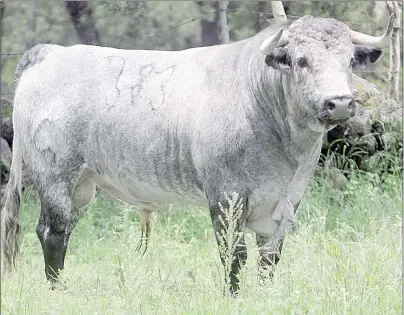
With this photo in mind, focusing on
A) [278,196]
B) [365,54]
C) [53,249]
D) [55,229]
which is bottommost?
[53,249]

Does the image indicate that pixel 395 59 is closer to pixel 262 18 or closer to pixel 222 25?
pixel 262 18

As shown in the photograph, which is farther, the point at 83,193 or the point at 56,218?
the point at 83,193

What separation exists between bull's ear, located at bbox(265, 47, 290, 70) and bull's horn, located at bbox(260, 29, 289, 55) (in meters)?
0.03

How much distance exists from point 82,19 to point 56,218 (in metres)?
4.15

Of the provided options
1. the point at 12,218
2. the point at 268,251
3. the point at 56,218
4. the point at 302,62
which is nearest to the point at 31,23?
the point at 12,218

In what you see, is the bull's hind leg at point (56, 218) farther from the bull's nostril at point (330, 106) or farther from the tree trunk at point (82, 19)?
the tree trunk at point (82, 19)

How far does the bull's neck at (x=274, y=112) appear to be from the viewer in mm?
5629

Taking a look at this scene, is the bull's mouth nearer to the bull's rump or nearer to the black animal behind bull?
the black animal behind bull

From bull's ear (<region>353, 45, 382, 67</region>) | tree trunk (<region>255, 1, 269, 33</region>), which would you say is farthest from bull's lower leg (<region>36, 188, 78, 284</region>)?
tree trunk (<region>255, 1, 269, 33</region>)

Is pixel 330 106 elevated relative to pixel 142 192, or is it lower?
elevated

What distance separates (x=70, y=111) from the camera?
645cm

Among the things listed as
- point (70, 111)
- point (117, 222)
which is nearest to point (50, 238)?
point (70, 111)

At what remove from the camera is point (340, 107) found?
4.98 metres

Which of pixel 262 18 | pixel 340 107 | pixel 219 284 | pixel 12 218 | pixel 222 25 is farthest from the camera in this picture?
pixel 262 18
